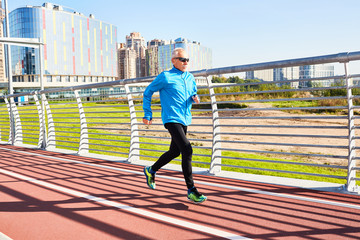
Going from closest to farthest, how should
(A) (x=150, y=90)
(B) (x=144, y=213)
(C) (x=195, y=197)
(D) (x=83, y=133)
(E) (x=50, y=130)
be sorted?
1. (B) (x=144, y=213)
2. (C) (x=195, y=197)
3. (A) (x=150, y=90)
4. (D) (x=83, y=133)
5. (E) (x=50, y=130)

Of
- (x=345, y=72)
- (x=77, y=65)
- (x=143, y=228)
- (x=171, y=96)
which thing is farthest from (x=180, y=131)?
(x=77, y=65)

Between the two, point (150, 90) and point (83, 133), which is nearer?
point (150, 90)

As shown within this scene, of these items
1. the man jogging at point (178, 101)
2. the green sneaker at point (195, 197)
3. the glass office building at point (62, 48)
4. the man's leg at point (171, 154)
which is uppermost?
the glass office building at point (62, 48)

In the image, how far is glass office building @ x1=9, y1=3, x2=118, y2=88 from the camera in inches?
4218

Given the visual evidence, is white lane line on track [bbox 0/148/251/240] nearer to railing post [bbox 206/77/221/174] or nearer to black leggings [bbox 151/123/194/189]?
black leggings [bbox 151/123/194/189]

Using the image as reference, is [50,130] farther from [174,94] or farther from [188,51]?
[188,51]

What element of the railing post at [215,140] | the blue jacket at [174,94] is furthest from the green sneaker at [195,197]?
the railing post at [215,140]

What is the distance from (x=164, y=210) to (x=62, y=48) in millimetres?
118069

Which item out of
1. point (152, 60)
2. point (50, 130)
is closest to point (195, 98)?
point (50, 130)

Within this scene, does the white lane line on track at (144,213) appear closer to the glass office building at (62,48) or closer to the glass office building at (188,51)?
the glass office building at (62,48)

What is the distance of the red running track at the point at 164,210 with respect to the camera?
138 inches

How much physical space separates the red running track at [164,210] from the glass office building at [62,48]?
105m

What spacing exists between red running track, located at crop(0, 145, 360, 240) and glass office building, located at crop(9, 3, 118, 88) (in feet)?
344

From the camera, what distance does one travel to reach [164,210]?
13.8 feet
